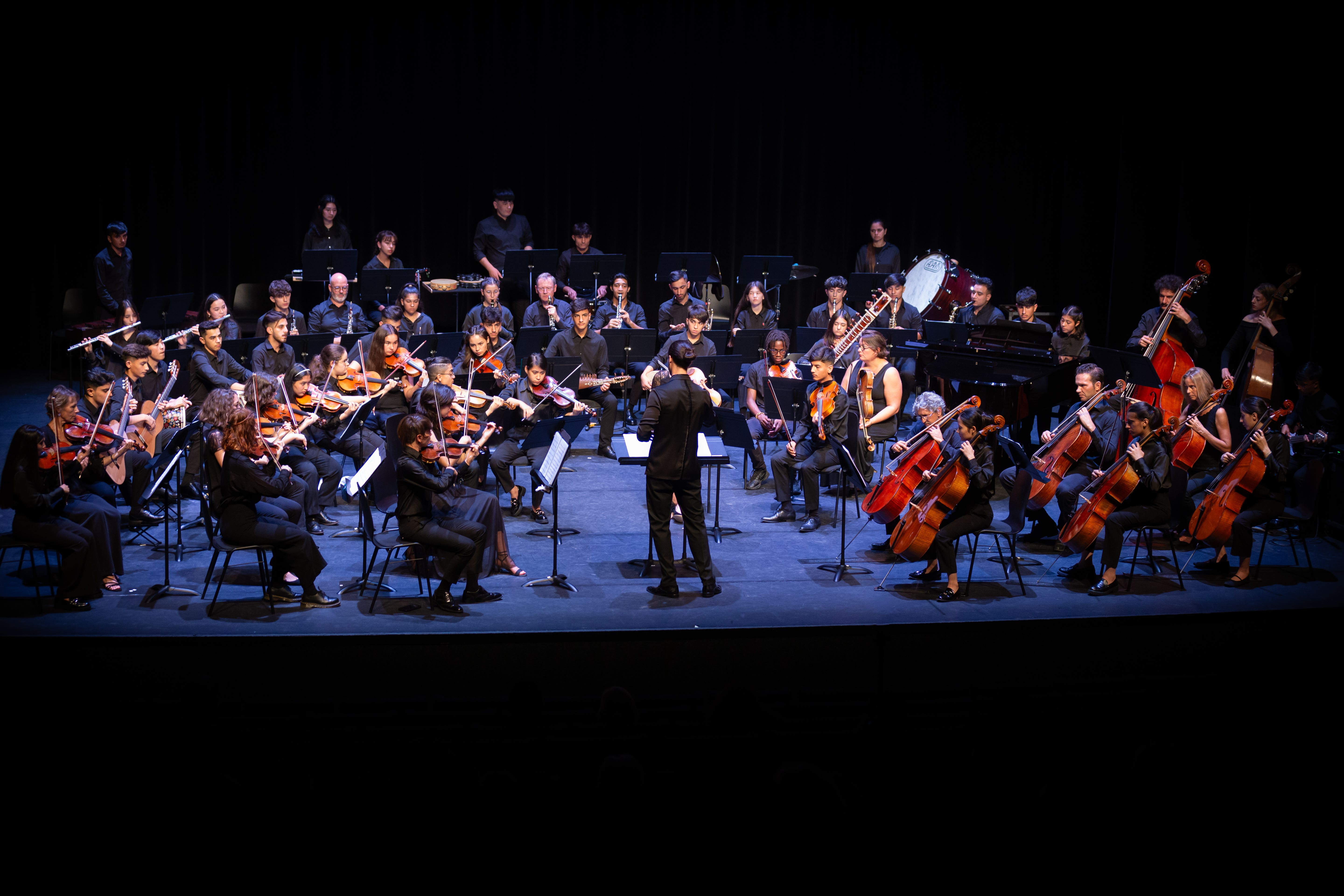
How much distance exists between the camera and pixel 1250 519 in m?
7.14

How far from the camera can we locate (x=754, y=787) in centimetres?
339

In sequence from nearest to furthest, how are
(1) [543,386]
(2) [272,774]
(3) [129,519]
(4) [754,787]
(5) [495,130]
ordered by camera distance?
(4) [754,787] → (2) [272,774] → (3) [129,519] → (1) [543,386] → (5) [495,130]

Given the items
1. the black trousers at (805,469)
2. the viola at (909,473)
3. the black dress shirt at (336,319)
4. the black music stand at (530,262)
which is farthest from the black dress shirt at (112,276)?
the viola at (909,473)

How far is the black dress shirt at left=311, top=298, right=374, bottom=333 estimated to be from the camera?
34.4 ft

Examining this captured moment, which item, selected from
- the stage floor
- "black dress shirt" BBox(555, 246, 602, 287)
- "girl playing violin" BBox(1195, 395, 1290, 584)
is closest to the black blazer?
the stage floor

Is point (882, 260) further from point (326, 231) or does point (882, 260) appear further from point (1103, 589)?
point (1103, 589)

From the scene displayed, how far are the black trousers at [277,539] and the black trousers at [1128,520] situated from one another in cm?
474

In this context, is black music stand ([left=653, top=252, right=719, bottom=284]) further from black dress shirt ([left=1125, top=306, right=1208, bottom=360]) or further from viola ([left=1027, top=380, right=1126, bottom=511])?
viola ([left=1027, top=380, right=1126, bottom=511])

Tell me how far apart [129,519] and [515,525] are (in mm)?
2611

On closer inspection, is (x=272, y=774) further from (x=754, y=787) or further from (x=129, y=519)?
(x=129, y=519)

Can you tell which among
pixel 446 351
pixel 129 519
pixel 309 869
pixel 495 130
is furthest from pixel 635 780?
pixel 495 130

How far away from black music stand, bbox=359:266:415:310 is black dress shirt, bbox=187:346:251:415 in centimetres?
218

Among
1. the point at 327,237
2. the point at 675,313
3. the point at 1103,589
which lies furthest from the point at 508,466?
the point at 327,237

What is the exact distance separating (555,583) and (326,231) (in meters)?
6.90
